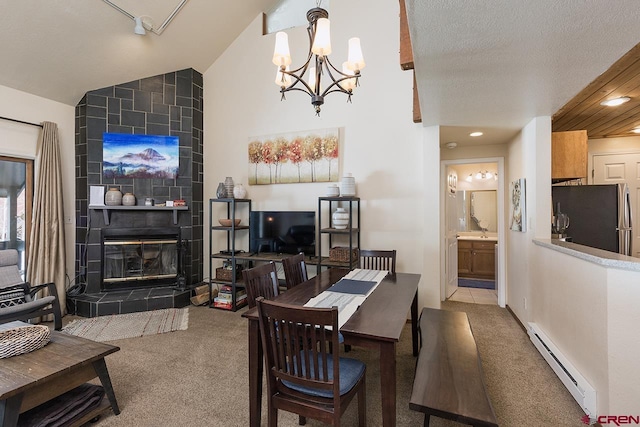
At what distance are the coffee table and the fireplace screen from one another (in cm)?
234

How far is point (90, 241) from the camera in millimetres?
4242

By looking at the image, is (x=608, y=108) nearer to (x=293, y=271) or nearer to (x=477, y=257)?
(x=477, y=257)

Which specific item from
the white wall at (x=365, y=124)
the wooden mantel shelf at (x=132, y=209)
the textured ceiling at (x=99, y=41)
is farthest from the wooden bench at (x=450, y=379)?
the textured ceiling at (x=99, y=41)

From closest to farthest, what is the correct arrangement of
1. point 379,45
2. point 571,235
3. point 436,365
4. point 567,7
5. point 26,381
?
point 567,7, point 26,381, point 436,365, point 571,235, point 379,45

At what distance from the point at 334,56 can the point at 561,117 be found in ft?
9.68

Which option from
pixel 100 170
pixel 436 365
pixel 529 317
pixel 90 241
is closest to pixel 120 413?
pixel 436 365

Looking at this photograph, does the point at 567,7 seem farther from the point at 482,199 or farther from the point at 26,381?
the point at 482,199

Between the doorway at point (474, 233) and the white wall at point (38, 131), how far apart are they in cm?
523

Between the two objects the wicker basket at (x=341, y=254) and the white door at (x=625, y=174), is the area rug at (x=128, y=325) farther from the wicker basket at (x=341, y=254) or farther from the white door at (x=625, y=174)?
the white door at (x=625, y=174)

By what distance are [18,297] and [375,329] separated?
374 cm

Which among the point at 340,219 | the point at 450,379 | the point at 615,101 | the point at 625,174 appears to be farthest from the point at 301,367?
the point at 625,174

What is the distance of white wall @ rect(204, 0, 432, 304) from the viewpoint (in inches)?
151

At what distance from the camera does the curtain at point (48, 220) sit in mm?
3770
